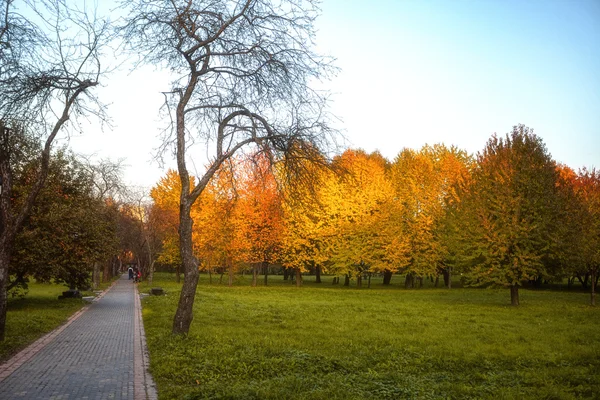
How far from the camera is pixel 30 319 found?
15922 millimetres

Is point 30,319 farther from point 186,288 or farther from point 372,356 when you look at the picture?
point 372,356

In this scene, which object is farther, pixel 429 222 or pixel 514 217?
pixel 429 222

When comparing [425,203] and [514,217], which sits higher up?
[425,203]

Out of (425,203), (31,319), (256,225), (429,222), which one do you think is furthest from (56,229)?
(425,203)

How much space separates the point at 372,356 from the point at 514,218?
1736cm

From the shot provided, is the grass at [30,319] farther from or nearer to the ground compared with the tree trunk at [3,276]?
nearer to the ground

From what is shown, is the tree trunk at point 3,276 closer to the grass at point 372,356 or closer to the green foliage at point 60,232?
the grass at point 372,356

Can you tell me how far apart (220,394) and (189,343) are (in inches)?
184

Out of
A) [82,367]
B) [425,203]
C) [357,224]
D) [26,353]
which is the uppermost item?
[425,203]

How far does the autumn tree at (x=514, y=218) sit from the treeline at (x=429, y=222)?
0.19 feet

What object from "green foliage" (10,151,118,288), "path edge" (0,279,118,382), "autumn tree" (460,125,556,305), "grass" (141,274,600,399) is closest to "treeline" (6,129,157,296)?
"green foliage" (10,151,118,288)

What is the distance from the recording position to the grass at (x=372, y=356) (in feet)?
26.7

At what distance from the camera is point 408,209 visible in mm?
39219

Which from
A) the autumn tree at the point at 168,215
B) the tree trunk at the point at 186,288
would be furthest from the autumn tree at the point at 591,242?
the autumn tree at the point at 168,215
